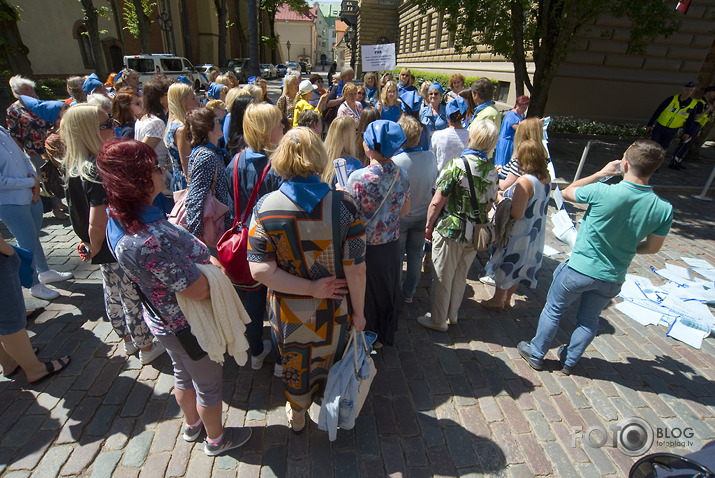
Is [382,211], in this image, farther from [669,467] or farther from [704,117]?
[704,117]

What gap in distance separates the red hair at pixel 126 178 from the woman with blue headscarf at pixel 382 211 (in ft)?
4.33

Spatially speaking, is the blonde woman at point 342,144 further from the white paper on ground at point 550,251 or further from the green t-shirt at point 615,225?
the white paper on ground at point 550,251

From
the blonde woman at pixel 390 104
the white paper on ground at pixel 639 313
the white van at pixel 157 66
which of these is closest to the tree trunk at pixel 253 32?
the white van at pixel 157 66

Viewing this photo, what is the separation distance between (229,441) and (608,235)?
114 inches

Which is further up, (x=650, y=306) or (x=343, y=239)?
(x=343, y=239)

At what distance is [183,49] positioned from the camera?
33.4 m

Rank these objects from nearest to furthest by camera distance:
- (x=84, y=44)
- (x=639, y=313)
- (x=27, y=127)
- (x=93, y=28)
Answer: (x=639, y=313), (x=27, y=127), (x=93, y=28), (x=84, y=44)

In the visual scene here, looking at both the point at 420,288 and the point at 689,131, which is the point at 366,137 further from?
the point at 689,131

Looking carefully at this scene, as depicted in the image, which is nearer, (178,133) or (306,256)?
(306,256)

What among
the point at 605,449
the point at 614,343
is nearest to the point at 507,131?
the point at 614,343

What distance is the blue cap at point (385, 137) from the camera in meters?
2.53

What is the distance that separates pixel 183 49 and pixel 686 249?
3903 cm

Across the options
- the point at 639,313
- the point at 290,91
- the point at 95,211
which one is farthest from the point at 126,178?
the point at 290,91

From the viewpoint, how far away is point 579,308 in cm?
286
